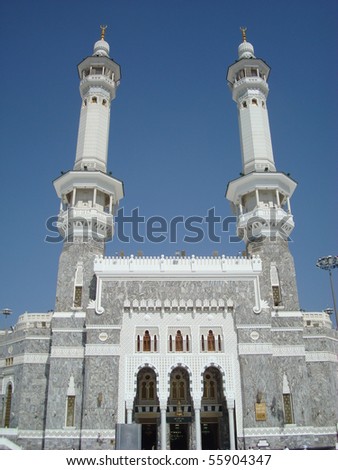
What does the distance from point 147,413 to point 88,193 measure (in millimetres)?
17059

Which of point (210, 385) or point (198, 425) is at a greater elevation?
point (210, 385)

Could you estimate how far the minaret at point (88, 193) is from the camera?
32656mm

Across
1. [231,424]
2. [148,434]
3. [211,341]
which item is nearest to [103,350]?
[148,434]

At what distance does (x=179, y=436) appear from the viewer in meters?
29.9

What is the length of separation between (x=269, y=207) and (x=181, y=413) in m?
16.7

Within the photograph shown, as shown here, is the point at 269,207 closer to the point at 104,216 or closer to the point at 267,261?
the point at 267,261

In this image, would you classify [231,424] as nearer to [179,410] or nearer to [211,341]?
[179,410]

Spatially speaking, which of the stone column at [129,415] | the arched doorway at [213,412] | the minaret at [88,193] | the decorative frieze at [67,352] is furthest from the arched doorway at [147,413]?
the minaret at [88,193]

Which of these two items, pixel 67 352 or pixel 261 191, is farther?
pixel 261 191

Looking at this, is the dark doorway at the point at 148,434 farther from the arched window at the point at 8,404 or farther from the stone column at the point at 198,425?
the arched window at the point at 8,404

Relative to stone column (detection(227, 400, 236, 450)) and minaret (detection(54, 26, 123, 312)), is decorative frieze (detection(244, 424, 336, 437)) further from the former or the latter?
minaret (detection(54, 26, 123, 312))

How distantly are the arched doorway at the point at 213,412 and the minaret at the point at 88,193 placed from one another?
33.2 feet
